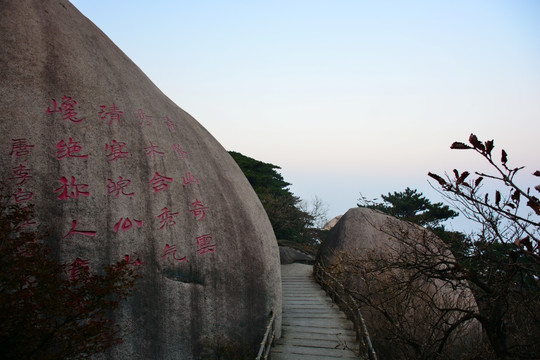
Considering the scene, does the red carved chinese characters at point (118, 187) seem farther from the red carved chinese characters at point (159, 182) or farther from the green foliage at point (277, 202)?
the green foliage at point (277, 202)

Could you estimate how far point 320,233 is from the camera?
26.9m

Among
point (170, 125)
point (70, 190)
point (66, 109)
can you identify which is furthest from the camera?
point (170, 125)

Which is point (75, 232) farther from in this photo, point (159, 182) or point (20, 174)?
point (159, 182)

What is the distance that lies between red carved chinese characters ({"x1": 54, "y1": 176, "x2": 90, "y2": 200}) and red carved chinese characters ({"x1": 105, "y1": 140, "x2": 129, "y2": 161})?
0.76m

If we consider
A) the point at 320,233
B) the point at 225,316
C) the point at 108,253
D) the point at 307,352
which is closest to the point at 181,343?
the point at 225,316

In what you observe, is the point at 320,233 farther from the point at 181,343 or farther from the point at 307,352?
the point at 181,343

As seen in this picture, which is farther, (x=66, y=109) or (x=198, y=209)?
(x=198, y=209)

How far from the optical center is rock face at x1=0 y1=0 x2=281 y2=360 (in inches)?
242

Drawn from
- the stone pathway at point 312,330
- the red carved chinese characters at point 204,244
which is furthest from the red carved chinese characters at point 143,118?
the stone pathway at point 312,330

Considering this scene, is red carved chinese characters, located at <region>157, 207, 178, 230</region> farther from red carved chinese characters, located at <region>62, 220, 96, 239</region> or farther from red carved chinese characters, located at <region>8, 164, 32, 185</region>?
red carved chinese characters, located at <region>8, 164, 32, 185</region>

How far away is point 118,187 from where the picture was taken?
6699 mm

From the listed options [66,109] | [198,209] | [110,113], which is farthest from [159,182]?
[66,109]

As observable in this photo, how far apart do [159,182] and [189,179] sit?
73 centimetres

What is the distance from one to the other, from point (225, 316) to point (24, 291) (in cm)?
409
